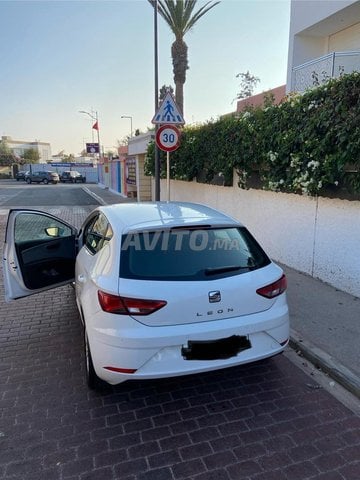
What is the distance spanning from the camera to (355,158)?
456 cm

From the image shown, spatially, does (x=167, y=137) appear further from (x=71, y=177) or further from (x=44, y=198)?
(x=71, y=177)

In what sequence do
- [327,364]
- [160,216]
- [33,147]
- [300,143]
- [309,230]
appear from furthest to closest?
1. [33,147]
2. [309,230]
3. [300,143]
4. [327,364]
5. [160,216]

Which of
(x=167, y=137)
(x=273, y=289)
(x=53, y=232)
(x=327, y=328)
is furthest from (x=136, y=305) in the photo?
(x=167, y=137)

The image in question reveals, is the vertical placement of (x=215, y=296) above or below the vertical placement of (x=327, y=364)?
above

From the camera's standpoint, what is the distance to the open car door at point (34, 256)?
13.2 ft

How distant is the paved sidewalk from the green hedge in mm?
1458

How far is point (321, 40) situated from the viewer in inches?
441

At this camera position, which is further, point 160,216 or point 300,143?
point 300,143

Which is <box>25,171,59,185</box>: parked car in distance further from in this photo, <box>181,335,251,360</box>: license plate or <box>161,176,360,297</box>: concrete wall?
<box>181,335,251,360</box>: license plate

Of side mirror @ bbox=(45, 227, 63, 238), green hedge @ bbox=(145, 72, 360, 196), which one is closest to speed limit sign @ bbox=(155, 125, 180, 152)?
green hedge @ bbox=(145, 72, 360, 196)

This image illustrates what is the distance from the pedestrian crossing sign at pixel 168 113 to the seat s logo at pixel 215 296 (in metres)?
6.13

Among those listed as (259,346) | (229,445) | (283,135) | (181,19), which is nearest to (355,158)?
(283,135)

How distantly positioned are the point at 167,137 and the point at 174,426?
A: 650cm

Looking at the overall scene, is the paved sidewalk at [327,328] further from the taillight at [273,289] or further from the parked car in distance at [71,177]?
the parked car in distance at [71,177]
